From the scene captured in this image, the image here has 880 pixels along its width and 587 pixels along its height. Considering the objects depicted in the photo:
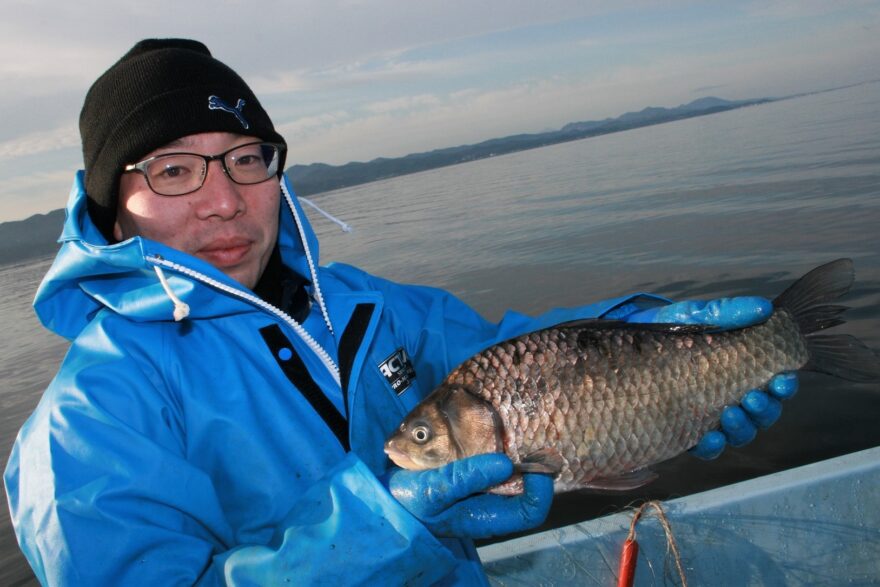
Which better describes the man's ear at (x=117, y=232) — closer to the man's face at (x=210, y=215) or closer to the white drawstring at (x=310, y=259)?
the man's face at (x=210, y=215)

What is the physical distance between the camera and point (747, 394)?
258cm

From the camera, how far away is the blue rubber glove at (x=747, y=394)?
2.55 m

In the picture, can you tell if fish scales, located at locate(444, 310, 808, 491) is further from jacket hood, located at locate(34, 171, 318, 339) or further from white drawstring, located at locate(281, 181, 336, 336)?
jacket hood, located at locate(34, 171, 318, 339)

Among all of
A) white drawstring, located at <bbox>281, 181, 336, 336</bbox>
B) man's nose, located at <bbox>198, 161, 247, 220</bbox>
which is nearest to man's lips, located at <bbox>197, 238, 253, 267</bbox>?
man's nose, located at <bbox>198, 161, 247, 220</bbox>

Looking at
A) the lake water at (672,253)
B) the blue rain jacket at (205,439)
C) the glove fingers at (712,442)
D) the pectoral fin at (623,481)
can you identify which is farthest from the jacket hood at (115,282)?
the lake water at (672,253)

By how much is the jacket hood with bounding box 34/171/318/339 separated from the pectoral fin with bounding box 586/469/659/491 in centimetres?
160

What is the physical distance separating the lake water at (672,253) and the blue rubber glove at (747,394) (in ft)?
8.70

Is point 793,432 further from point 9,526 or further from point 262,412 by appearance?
point 9,526

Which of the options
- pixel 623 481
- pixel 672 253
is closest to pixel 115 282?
pixel 623 481

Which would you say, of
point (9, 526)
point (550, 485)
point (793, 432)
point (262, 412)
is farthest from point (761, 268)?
point (9, 526)

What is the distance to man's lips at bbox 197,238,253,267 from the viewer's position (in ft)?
7.63

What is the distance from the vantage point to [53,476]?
157 cm

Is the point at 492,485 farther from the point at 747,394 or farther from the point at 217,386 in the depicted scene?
the point at 747,394

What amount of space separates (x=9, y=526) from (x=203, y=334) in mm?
5705
